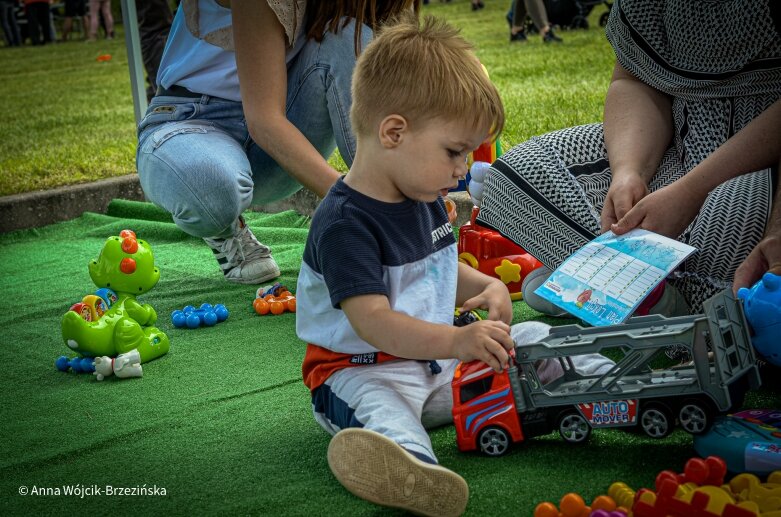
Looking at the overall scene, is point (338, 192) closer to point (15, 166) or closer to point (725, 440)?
point (725, 440)

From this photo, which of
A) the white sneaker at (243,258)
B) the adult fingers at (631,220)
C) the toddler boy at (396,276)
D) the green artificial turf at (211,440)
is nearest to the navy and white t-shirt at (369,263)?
the toddler boy at (396,276)

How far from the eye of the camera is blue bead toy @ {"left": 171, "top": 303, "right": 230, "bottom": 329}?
283cm

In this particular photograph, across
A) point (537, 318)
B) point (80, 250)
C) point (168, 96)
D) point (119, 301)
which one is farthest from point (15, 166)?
point (537, 318)

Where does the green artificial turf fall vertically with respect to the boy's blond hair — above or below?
below

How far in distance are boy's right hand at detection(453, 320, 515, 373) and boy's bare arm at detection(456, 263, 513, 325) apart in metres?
0.17

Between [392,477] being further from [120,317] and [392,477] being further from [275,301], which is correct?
[275,301]

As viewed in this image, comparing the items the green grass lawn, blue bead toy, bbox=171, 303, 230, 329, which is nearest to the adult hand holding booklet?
blue bead toy, bbox=171, 303, 230, 329

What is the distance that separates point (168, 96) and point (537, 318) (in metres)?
1.45

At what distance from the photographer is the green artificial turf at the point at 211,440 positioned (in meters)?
1.69

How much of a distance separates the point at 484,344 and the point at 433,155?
37 centimetres

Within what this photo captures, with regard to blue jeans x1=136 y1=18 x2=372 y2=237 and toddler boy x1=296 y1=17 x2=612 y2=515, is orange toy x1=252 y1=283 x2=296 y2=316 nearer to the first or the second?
blue jeans x1=136 y1=18 x2=372 y2=237

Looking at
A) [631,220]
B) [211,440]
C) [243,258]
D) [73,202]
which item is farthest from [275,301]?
[73,202]

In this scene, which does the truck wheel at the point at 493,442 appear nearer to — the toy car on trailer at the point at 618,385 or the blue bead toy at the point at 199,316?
the toy car on trailer at the point at 618,385

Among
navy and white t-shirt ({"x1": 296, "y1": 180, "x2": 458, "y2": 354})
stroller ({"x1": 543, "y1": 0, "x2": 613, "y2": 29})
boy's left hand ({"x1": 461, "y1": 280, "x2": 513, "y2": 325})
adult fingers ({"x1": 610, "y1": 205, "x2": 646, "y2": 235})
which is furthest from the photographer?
stroller ({"x1": 543, "y1": 0, "x2": 613, "y2": 29})
